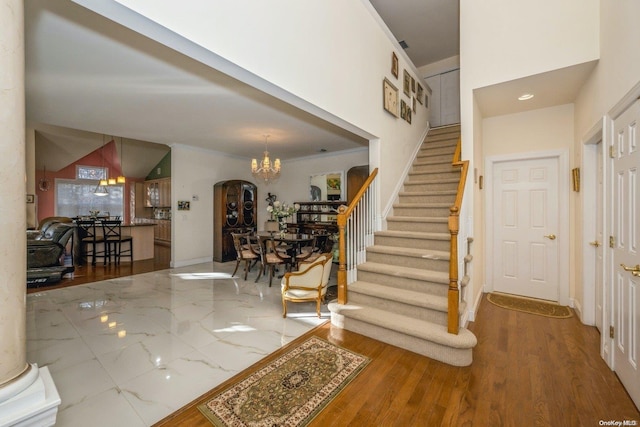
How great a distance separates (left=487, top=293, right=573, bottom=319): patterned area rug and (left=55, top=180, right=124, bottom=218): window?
11693 millimetres

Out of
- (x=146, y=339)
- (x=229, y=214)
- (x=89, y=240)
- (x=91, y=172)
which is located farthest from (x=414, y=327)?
(x=91, y=172)

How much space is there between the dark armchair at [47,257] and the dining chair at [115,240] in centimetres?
123

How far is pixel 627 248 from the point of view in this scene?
2.08m

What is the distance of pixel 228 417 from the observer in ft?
6.01

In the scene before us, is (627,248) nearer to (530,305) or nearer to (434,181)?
(530,305)

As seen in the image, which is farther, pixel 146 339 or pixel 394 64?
pixel 394 64

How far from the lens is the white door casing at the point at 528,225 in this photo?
12.7 feet

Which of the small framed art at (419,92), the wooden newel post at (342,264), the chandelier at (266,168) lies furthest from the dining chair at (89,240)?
the small framed art at (419,92)

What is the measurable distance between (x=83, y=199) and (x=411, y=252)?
11.2 metres

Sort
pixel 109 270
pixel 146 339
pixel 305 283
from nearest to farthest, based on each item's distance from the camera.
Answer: pixel 146 339 < pixel 305 283 < pixel 109 270

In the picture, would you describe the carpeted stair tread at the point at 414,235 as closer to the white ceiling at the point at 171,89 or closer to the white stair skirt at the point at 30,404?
the white ceiling at the point at 171,89

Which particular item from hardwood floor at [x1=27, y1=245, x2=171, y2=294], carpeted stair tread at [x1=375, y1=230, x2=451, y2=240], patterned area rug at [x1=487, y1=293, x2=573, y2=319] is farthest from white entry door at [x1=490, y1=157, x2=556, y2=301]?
hardwood floor at [x1=27, y1=245, x2=171, y2=294]

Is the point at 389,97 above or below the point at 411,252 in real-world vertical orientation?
above

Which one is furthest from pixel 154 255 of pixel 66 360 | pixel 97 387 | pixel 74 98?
pixel 97 387
